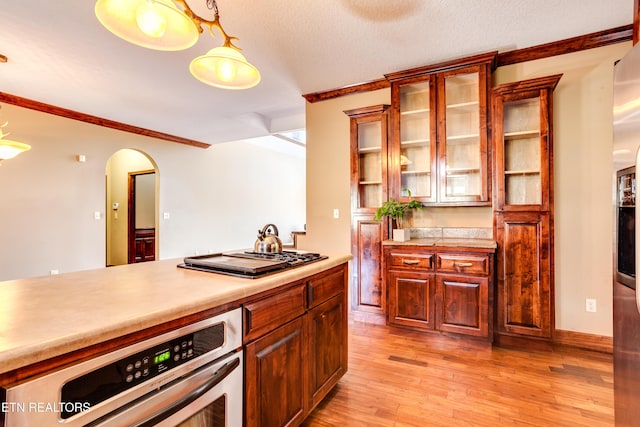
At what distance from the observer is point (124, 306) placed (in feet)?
3.10

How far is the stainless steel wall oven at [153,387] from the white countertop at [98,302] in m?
0.06

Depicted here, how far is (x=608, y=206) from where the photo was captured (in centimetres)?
268

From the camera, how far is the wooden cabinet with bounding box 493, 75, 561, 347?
270 centimetres

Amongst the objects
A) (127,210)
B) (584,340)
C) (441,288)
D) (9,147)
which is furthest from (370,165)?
(127,210)

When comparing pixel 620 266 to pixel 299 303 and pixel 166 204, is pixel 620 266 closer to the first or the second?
pixel 299 303

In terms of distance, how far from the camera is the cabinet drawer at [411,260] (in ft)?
9.30

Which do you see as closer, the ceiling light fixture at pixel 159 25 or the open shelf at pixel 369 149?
the ceiling light fixture at pixel 159 25

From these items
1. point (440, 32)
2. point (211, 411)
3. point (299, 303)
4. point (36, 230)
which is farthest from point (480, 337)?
point (36, 230)

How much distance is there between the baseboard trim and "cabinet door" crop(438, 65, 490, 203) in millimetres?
1375

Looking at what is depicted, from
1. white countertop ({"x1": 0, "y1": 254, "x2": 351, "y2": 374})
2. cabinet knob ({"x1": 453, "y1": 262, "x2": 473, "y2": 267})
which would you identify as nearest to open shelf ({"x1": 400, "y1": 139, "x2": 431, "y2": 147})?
cabinet knob ({"x1": 453, "y1": 262, "x2": 473, "y2": 267})

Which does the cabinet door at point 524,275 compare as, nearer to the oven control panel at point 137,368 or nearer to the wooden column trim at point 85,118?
the oven control panel at point 137,368

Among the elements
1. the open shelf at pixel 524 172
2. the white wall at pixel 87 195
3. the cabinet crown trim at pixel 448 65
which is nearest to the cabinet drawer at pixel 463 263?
the open shelf at pixel 524 172

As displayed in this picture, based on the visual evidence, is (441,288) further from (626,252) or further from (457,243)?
(626,252)

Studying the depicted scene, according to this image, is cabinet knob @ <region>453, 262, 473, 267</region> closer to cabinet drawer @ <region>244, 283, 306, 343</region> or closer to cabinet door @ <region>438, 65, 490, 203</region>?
cabinet door @ <region>438, 65, 490, 203</region>
